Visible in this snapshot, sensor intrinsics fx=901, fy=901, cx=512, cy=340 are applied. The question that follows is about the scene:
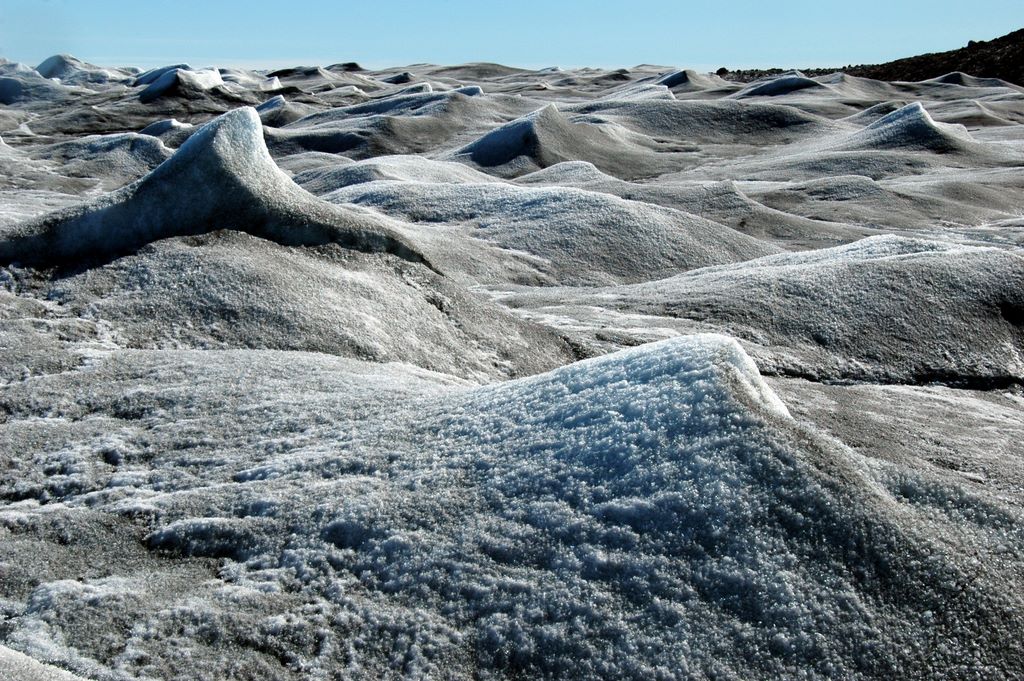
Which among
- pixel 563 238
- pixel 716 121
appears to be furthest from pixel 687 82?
pixel 563 238

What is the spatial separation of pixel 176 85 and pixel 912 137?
15868mm

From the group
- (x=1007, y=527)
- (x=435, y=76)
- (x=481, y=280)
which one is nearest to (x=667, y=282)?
(x=481, y=280)

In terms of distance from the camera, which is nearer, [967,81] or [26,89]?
[967,81]

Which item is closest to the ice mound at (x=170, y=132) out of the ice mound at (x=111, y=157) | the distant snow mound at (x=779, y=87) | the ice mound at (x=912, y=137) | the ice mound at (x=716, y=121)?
the ice mound at (x=111, y=157)

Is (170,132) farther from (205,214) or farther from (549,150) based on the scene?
(205,214)

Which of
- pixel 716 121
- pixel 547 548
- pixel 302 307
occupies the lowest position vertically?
pixel 547 548

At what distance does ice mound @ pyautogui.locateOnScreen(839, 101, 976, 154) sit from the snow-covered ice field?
5604mm

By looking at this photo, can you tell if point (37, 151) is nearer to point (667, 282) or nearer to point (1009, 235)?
point (667, 282)

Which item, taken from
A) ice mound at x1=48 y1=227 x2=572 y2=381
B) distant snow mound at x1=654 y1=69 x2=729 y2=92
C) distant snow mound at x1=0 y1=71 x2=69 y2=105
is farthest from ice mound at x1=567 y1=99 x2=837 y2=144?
distant snow mound at x1=0 y1=71 x2=69 y2=105

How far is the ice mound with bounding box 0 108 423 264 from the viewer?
3.70m

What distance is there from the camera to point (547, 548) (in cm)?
171

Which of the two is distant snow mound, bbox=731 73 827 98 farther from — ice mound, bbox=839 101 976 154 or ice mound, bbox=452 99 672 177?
ice mound, bbox=452 99 672 177

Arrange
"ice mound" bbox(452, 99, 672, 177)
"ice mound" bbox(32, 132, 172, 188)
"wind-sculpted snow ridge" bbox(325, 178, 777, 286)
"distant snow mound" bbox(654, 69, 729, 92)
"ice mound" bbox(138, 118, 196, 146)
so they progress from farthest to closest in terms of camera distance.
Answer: "distant snow mound" bbox(654, 69, 729, 92), "ice mound" bbox(138, 118, 196, 146), "ice mound" bbox(32, 132, 172, 188), "ice mound" bbox(452, 99, 672, 177), "wind-sculpted snow ridge" bbox(325, 178, 777, 286)

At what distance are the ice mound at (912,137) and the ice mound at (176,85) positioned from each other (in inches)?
588
